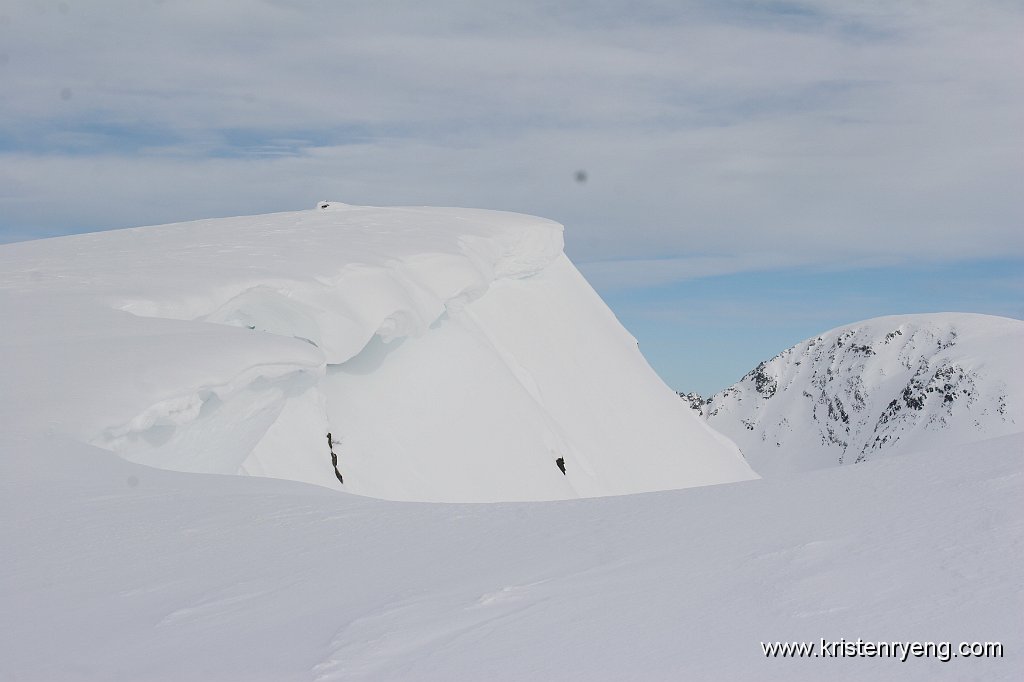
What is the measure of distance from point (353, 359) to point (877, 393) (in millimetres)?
61444

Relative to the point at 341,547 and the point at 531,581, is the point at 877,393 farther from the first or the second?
the point at 531,581

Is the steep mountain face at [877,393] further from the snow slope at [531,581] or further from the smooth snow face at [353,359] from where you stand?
the snow slope at [531,581]

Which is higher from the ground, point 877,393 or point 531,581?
point 877,393

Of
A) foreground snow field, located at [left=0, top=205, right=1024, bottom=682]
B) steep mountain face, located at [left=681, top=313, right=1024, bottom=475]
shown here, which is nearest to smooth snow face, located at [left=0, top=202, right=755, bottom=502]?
foreground snow field, located at [left=0, top=205, right=1024, bottom=682]

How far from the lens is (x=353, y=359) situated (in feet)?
43.3

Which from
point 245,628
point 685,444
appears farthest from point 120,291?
point 685,444

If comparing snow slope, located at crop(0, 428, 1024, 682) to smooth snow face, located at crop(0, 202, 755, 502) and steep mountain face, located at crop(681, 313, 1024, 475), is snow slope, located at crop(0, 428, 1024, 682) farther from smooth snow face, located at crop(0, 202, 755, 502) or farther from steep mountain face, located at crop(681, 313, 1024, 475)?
steep mountain face, located at crop(681, 313, 1024, 475)

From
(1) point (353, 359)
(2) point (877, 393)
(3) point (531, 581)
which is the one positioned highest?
(2) point (877, 393)

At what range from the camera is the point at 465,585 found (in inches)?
151

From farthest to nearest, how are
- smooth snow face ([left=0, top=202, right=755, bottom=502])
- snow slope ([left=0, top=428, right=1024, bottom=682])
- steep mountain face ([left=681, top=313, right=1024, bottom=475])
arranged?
1. steep mountain face ([left=681, top=313, right=1024, bottom=475])
2. smooth snow face ([left=0, top=202, right=755, bottom=502])
3. snow slope ([left=0, top=428, right=1024, bottom=682])

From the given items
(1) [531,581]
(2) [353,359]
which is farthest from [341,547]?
(2) [353,359]

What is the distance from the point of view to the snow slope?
3.01 m

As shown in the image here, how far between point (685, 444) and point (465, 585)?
1526 centimetres

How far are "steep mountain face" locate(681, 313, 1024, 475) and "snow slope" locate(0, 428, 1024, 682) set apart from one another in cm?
5848
